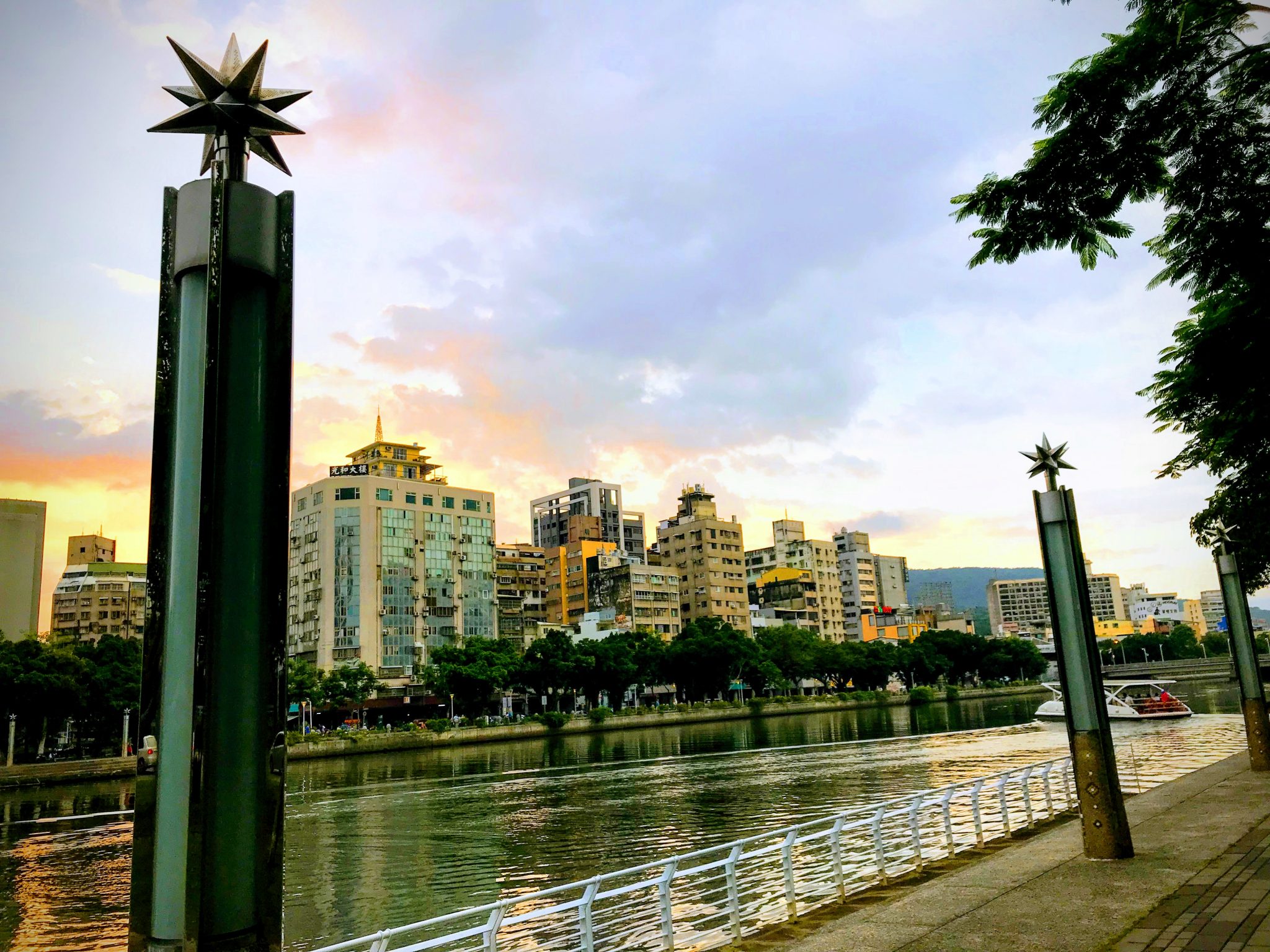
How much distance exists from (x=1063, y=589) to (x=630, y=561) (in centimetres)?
11806

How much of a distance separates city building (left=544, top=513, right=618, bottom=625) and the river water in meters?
65.7

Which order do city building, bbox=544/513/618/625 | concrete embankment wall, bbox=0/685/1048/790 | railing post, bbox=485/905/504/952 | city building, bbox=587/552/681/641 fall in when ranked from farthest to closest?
1. city building, bbox=544/513/618/625
2. city building, bbox=587/552/681/641
3. concrete embankment wall, bbox=0/685/1048/790
4. railing post, bbox=485/905/504/952

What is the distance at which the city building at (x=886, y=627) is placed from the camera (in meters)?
168

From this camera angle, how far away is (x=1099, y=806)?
13.1 metres

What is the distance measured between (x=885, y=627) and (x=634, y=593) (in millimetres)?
63687

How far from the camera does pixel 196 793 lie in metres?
4.14

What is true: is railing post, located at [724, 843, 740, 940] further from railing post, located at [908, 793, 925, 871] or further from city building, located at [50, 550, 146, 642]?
city building, located at [50, 550, 146, 642]

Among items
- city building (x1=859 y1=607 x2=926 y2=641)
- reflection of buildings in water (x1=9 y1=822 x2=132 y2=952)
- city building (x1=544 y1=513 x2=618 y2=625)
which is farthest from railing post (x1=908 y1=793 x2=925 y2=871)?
city building (x1=859 y1=607 x2=926 y2=641)

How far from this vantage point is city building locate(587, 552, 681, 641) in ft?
414

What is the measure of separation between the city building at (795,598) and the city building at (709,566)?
481 inches

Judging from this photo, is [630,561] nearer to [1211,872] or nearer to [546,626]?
[546,626]

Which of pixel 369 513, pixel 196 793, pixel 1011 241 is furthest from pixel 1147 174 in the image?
pixel 369 513

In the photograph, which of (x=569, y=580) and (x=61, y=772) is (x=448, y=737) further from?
(x=569, y=580)

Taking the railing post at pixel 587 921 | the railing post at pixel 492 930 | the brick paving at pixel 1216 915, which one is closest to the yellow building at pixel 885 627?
the brick paving at pixel 1216 915
